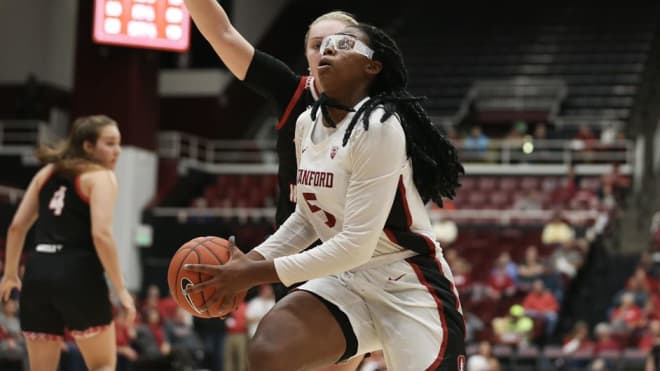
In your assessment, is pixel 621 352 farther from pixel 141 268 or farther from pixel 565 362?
pixel 141 268

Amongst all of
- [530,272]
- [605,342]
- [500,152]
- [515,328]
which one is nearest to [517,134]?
[500,152]

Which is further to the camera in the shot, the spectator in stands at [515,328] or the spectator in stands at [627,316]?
the spectator in stands at [515,328]

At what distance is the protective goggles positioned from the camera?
3963mm

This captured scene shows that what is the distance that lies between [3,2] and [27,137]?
2754mm

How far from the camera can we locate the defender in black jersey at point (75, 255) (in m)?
5.61

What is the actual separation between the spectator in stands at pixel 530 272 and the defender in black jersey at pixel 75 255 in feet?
35.0

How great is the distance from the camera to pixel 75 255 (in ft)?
18.6

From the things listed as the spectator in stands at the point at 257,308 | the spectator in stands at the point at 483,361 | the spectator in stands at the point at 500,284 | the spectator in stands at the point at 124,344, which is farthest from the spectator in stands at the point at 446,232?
the spectator in stands at the point at 124,344

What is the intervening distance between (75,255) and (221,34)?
5.23 ft

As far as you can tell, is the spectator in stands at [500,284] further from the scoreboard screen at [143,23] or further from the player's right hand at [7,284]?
the player's right hand at [7,284]

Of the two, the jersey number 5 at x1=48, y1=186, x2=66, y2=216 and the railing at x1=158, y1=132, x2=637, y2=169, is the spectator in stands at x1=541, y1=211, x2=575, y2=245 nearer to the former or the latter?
the railing at x1=158, y1=132, x2=637, y2=169

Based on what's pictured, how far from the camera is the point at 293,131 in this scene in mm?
4750

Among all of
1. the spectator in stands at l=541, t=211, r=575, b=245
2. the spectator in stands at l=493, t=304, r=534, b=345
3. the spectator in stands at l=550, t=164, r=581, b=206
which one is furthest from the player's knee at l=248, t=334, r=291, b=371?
the spectator in stands at l=550, t=164, r=581, b=206

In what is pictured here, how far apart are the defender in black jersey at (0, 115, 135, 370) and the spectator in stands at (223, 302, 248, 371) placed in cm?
1012
